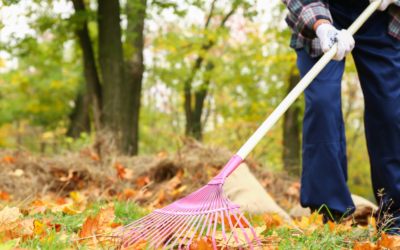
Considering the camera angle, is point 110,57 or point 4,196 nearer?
point 4,196

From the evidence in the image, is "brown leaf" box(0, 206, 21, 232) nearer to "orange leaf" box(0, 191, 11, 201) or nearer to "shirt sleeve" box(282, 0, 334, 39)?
"orange leaf" box(0, 191, 11, 201)

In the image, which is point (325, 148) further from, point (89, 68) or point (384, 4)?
point (89, 68)

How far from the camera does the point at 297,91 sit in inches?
61.4

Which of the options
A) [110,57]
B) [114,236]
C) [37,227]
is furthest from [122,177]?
[110,57]

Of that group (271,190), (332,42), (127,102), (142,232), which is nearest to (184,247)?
(142,232)

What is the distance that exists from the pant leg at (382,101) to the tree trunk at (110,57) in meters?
3.59

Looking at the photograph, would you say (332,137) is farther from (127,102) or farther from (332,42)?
(127,102)

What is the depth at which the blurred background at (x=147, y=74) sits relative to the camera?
15.5 ft

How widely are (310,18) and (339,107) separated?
49cm

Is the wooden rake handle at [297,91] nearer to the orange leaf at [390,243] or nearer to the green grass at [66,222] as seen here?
the orange leaf at [390,243]

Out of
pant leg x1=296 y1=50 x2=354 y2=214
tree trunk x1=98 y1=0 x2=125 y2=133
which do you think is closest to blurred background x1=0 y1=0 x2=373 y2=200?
tree trunk x1=98 y1=0 x2=125 y2=133

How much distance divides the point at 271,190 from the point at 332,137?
59.2 inches

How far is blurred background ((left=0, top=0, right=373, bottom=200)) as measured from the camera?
4.74 m

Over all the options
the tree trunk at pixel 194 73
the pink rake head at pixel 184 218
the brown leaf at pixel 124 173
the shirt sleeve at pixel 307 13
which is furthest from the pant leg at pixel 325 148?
the tree trunk at pixel 194 73
